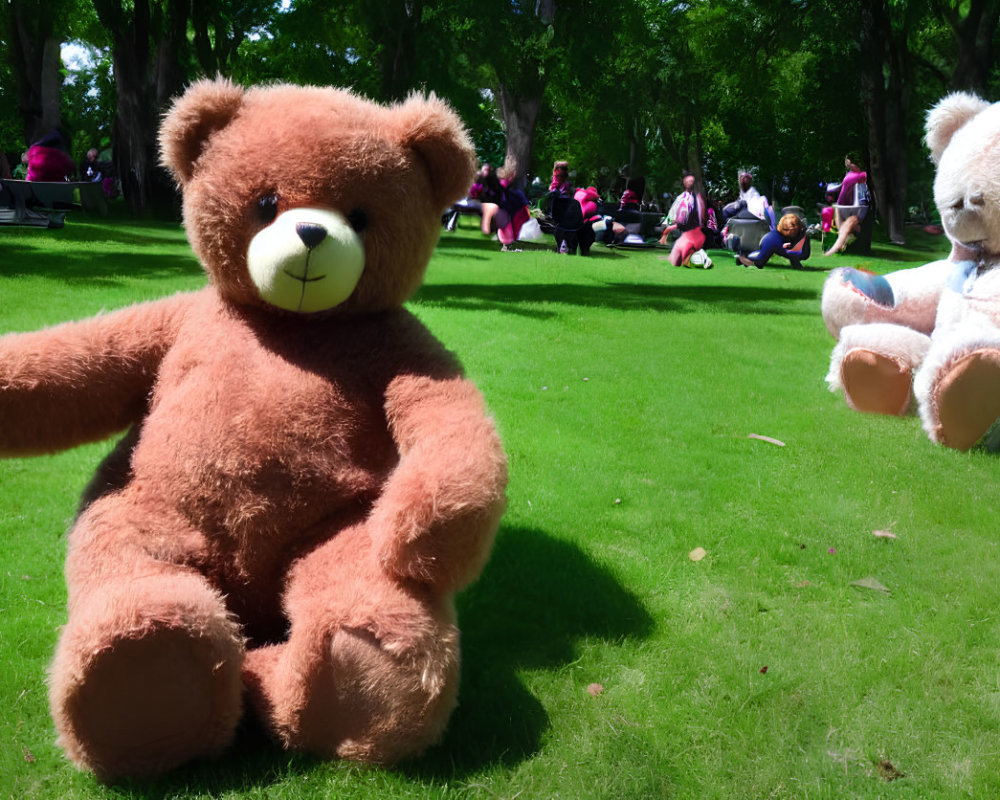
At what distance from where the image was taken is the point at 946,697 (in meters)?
2.73

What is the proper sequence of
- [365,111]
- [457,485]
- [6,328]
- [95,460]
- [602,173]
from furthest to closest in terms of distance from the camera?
[602,173] → [6,328] → [95,460] → [365,111] → [457,485]

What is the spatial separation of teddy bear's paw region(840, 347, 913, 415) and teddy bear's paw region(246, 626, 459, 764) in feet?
13.9

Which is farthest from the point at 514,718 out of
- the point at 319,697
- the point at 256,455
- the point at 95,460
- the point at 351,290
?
the point at 95,460

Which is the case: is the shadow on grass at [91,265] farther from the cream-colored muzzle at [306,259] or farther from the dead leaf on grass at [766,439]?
the cream-colored muzzle at [306,259]

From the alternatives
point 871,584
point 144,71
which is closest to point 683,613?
point 871,584

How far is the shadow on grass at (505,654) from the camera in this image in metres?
2.20

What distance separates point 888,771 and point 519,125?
25.3m

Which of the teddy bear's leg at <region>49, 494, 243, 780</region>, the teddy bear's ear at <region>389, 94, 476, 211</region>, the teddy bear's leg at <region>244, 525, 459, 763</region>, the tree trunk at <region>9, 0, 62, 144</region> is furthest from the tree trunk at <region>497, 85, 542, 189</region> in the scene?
the teddy bear's leg at <region>49, 494, 243, 780</region>

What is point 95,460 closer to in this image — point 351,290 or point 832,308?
point 351,290

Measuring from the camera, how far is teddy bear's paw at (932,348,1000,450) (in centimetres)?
480

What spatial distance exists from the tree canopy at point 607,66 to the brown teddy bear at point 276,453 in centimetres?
630

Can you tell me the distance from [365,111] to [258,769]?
67.4 inches

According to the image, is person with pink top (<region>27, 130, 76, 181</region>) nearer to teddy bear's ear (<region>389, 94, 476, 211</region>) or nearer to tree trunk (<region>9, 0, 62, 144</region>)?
tree trunk (<region>9, 0, 62, 144</region>)

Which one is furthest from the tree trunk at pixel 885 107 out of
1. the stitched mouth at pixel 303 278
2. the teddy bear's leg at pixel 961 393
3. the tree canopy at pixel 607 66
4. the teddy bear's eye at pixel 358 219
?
the stitched mouth at pixel 303 278
